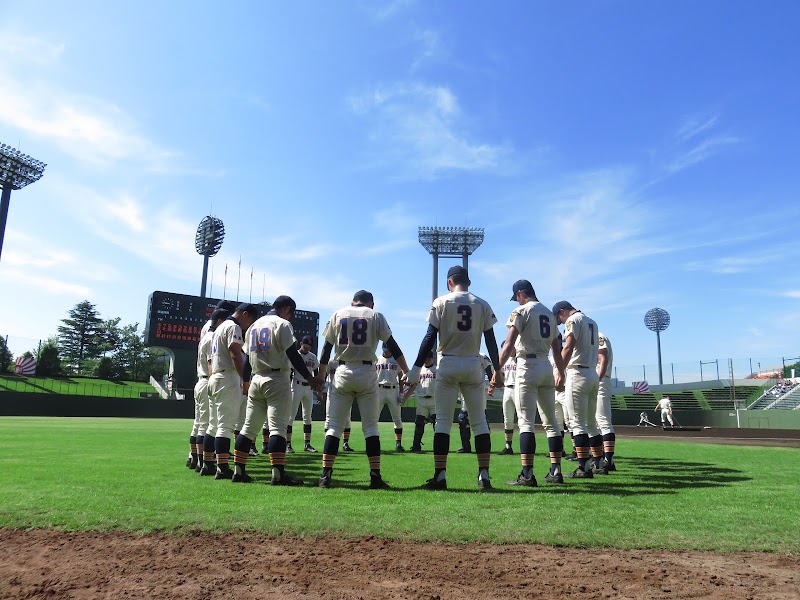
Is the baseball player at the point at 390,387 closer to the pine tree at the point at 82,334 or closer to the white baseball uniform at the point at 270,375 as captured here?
the white baseball uniform at the point at 270,375

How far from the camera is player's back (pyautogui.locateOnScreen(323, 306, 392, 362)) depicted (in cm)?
604

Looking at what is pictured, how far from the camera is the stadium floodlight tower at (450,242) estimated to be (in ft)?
204

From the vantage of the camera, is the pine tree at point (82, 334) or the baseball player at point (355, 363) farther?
the pine tree at point (82, 334)

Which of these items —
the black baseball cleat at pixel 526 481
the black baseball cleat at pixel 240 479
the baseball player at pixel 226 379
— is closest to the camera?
the black baseball cleat at pixel 526 481

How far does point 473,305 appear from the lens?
5930 mm

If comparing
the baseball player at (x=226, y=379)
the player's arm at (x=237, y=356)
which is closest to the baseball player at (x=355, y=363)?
the player's arm at (x=237, y=356)

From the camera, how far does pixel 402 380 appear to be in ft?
21.4

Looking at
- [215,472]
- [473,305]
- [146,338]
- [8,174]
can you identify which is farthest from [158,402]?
[473,305]

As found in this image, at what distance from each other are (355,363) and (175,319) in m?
37.7

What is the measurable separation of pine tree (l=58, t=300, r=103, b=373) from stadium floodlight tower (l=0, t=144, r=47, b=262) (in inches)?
1418

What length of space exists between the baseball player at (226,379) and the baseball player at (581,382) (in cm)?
408

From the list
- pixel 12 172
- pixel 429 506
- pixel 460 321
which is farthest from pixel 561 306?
pixel 12 172

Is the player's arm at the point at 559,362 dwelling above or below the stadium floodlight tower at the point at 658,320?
below

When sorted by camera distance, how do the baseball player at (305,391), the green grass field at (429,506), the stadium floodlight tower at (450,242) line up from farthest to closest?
1. the stadium floodlight tower at (450,242)
2. the baseball player at (305,391)
3. the green grass field at (429,506)
